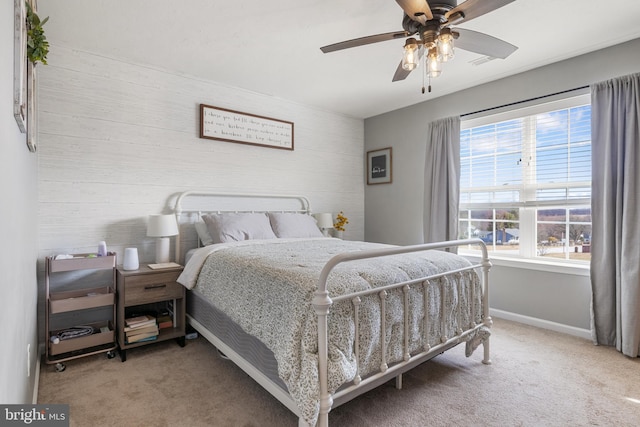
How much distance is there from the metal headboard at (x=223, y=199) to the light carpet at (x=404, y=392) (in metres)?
1.07

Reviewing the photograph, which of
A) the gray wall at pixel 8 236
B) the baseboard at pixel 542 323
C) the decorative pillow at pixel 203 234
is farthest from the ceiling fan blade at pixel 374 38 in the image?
the baseboard at pixel 542 323

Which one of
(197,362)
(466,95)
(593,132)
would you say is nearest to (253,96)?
(466,95)

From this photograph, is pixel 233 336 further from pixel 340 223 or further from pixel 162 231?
pixel 340 223

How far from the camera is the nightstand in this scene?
2420 mm

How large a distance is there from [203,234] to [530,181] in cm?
316

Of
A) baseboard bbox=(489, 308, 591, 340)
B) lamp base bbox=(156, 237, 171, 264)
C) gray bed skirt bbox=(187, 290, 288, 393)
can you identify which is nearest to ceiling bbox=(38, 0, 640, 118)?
lamp base bbox=(156, 237, 171, 264)

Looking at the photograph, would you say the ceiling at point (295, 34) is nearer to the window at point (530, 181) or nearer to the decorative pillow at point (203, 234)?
the window at point (530, 181)

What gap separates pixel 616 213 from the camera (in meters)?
2.53

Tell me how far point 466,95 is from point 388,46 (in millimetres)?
1386

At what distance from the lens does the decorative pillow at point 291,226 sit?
3281 mm

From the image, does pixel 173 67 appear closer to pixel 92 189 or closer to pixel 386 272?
pixel 92 189

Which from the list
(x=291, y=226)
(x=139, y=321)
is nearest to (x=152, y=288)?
(x=139, y=321)

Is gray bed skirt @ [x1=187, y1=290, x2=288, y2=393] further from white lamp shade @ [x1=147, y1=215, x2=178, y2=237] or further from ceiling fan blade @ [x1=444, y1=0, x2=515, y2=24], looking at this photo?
ceiling fan blade @ [x1=444, y1=0, x2=515, y2=24]

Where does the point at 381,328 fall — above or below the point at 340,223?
below
